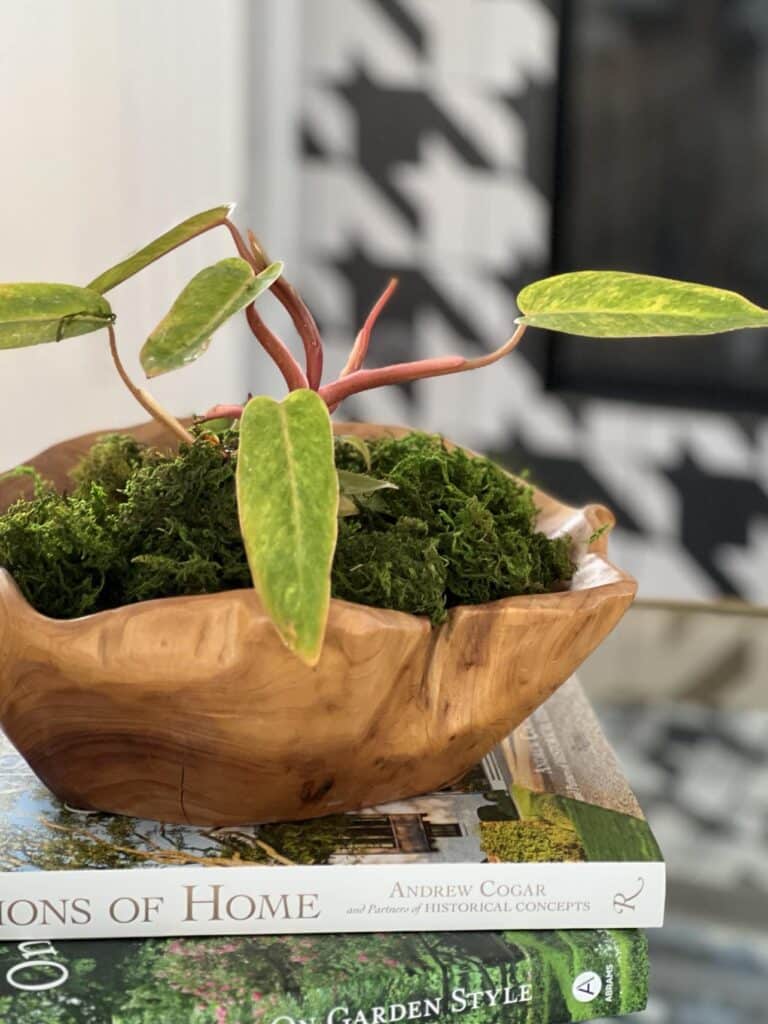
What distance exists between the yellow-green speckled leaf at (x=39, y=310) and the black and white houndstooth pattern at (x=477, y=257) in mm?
1191

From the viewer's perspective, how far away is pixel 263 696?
453 millimetres

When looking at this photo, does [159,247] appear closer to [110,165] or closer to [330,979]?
[330,979]

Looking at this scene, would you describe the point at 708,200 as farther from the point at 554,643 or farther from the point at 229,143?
the point at 554,643

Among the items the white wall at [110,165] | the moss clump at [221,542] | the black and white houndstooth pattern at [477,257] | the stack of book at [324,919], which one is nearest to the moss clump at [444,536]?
the moss clump at [221,542]

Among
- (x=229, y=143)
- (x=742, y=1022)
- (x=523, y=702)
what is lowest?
(x=742, y=1022)

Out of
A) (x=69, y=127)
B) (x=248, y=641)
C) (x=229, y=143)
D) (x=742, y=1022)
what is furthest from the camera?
(x=229, y=143)

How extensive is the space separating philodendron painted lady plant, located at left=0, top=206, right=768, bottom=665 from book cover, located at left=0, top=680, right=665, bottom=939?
0.10m

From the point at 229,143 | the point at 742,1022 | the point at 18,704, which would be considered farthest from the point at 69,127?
the point at 742,1022

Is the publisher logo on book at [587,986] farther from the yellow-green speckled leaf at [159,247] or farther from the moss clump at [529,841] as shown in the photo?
the yellow-green speckled leaf at [159,247]

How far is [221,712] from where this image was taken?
46 cm

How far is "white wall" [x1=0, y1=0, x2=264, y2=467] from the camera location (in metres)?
1.08

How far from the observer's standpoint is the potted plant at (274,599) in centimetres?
44

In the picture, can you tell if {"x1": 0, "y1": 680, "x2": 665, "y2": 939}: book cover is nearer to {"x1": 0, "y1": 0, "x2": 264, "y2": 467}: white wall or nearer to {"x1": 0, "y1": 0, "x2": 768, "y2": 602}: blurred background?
{"x1": 0, "y1": 0, "x2": 264, "y2": 467}: white wall

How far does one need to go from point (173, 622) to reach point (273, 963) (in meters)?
0.14
